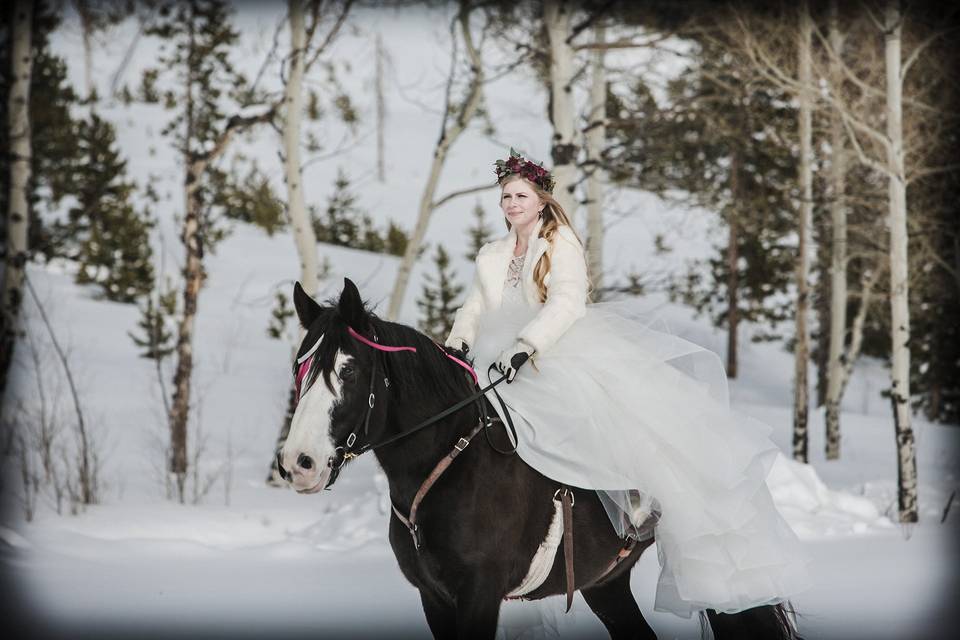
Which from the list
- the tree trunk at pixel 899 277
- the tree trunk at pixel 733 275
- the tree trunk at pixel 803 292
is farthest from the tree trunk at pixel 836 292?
the tree trunk at pixel 733 275

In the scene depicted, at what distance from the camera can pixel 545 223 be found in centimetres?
347

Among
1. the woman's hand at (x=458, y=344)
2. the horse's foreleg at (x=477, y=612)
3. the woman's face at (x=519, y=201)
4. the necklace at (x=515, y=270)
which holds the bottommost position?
the horse's foreleg at (x=477, y=612)

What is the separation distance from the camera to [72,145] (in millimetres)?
18328

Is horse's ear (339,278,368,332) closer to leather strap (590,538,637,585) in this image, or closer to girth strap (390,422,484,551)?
girth strap (390,422,484,551)

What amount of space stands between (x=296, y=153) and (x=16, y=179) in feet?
9.49

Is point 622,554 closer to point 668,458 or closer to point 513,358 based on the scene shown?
point 668,458

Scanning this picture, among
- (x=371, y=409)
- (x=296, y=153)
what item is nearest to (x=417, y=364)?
(x=371, y=409)

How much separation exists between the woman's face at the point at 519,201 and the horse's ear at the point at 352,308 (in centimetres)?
87

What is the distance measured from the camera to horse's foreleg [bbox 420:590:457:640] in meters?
3.15

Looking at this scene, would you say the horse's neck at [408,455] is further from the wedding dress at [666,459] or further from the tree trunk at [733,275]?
the tree trunk at [733,275]

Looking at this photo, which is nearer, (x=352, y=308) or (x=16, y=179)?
(x=352, y=308)

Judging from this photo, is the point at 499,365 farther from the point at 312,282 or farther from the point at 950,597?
the point at 312,282

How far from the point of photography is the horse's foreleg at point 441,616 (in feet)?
10.3

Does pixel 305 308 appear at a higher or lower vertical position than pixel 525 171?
lower
